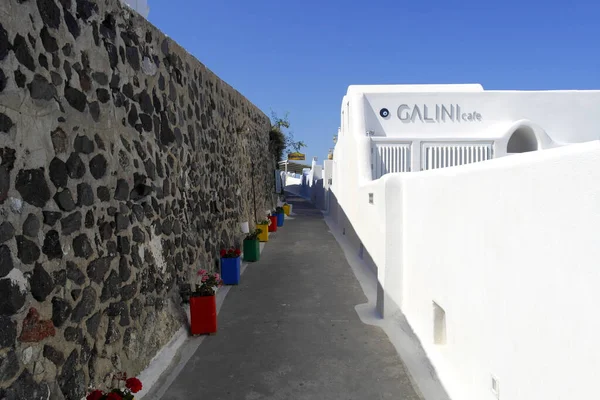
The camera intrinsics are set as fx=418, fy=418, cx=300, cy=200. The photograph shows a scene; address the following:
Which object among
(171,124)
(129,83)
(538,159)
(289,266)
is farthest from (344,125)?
(538,159)

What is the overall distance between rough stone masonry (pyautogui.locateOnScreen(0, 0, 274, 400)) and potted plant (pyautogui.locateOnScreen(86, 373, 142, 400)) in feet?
0.40

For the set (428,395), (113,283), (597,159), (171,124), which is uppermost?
(171,124)

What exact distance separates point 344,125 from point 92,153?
12997mm

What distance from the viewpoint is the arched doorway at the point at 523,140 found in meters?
13.2

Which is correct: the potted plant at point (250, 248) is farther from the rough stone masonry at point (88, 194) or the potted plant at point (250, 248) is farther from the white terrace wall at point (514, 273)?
the white terrace wall at point (514, 273)

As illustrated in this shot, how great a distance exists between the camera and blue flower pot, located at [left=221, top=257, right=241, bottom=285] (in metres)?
7.21

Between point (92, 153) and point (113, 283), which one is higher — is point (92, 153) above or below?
above

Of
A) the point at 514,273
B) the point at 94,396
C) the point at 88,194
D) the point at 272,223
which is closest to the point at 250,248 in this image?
the point at 272,223

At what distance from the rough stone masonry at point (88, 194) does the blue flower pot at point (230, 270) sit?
3.96 feet

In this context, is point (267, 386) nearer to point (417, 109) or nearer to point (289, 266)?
point (289, 266)

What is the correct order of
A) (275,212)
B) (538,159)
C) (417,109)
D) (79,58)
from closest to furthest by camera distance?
1. (538,159)
2. (79,58)
3. (417,109)
4. (275,212)

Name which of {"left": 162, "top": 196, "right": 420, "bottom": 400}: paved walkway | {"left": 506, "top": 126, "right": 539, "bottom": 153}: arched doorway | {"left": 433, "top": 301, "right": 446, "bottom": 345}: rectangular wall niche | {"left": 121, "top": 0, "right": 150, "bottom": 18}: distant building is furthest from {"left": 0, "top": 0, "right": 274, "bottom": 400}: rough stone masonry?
{"left": 506, "top": 126, "right": 539, "bottom": 153}: arched doorway

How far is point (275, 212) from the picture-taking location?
50.5 ft

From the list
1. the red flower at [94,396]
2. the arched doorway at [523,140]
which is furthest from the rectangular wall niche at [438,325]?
the arched doorway at [523,140]
